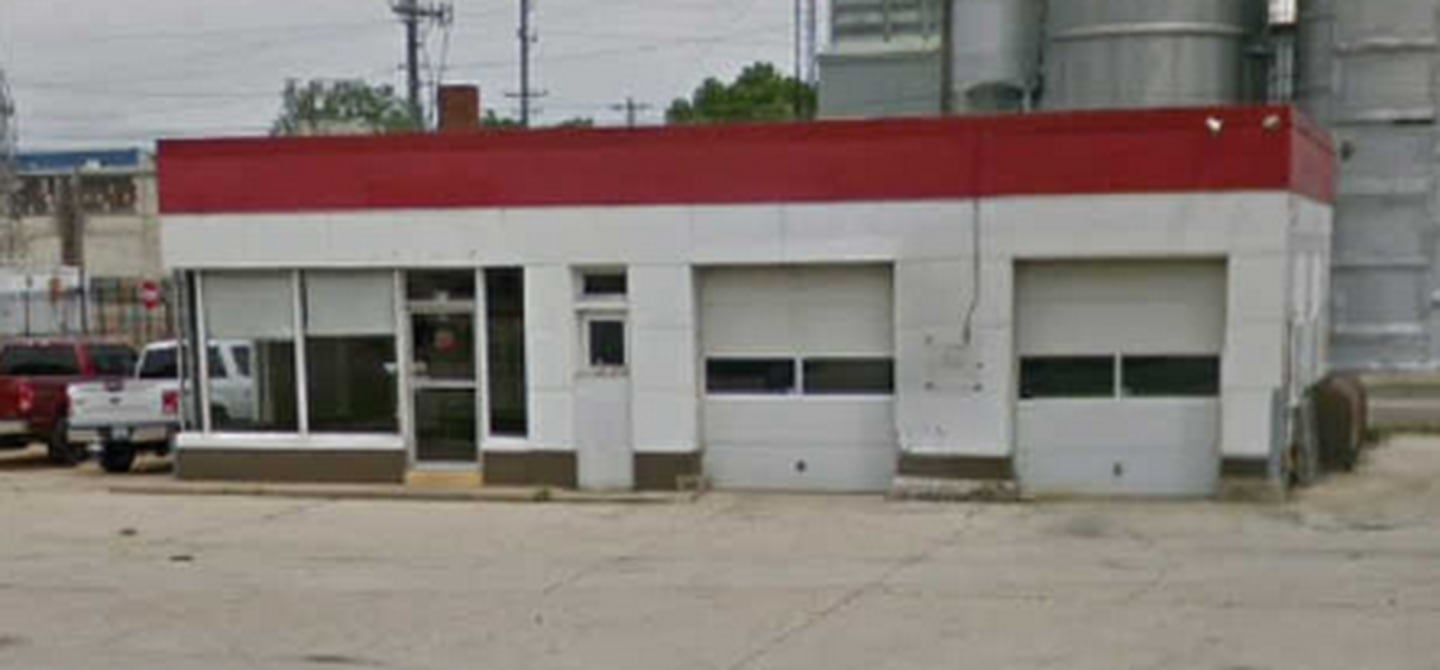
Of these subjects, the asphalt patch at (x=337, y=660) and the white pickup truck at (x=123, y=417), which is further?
the white pickup truck at (x=123, y=417)

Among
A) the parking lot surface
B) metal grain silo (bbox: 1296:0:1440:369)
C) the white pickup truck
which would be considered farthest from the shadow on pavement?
metal grain silo (bbox: 1296:0:1440:369)

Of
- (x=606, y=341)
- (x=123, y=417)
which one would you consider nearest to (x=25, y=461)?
(x=123, y=417)

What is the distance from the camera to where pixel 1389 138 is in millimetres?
19469

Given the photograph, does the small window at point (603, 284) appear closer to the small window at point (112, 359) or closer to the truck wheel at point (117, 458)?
the truck wheel at point (117, 458)

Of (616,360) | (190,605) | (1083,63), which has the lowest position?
(190,605)

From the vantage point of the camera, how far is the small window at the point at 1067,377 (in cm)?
1539

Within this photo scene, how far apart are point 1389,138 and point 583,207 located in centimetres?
1109

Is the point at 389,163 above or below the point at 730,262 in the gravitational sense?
above

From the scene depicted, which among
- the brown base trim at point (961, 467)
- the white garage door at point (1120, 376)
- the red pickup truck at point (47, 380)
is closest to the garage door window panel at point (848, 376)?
the brown base trim at point (961, 467)

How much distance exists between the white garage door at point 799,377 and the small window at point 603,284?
0.93 meters

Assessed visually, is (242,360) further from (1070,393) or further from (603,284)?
(1070,393)

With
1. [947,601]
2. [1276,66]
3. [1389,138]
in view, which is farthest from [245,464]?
[1389,138]

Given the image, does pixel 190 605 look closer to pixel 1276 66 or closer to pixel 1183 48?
pixel 1183 48

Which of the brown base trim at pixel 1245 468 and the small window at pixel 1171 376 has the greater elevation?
the small window at pixel 1171 376
